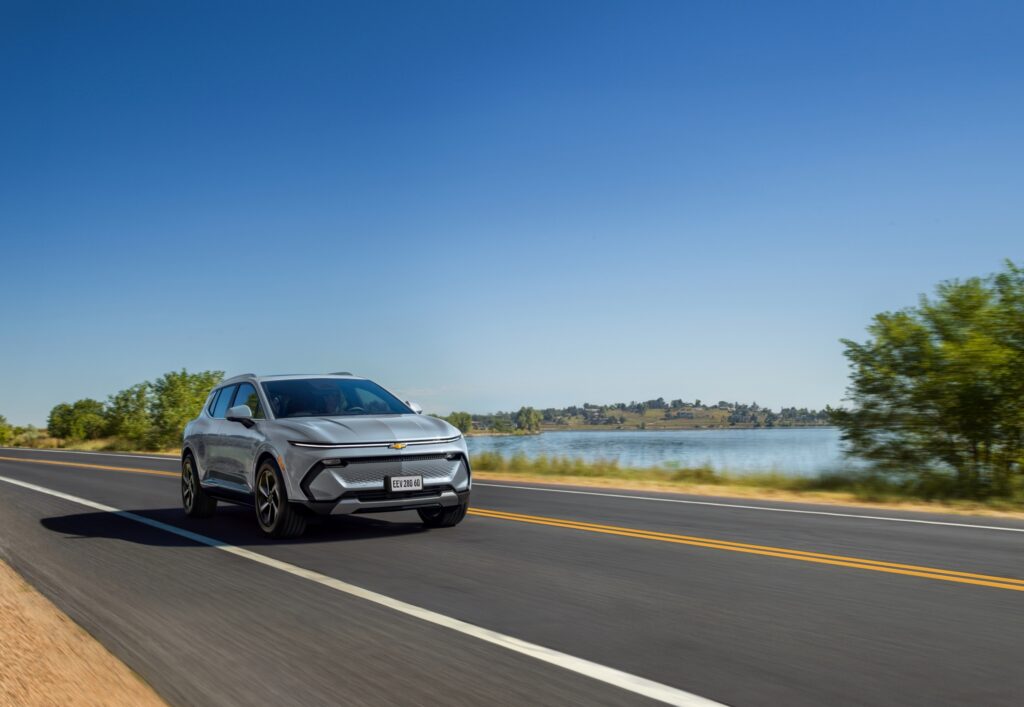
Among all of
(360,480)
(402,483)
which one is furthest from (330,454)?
(402,483)

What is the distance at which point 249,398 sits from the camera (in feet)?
35.4

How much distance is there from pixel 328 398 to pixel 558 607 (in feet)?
16.9

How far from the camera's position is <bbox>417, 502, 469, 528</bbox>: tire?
34.0ft

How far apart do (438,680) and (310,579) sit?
3114 mm

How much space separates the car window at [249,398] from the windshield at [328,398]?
19 centimetres

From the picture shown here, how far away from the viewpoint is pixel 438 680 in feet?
14.8

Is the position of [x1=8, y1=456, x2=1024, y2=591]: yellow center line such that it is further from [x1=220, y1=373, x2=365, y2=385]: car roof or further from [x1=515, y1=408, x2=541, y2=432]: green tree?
[x1=515, y1=408, x2=541, y2=432]: green tree

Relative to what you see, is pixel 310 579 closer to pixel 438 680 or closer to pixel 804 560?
pixel 438 680

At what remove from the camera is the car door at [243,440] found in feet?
33.1

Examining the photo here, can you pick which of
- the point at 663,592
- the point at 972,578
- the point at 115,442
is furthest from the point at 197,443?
the point at 115,442

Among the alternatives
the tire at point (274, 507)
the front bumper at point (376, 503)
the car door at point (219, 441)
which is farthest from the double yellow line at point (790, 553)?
the car door at point (219, 441)

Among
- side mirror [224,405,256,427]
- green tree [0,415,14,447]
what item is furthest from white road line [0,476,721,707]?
green tree [0,415,14,447]

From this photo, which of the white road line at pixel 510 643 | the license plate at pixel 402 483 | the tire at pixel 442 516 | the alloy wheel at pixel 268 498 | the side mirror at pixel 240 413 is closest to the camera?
the white road line at pixel 510 643

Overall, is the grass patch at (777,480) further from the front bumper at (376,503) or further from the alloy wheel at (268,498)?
the alloy wheel at (268,498)
